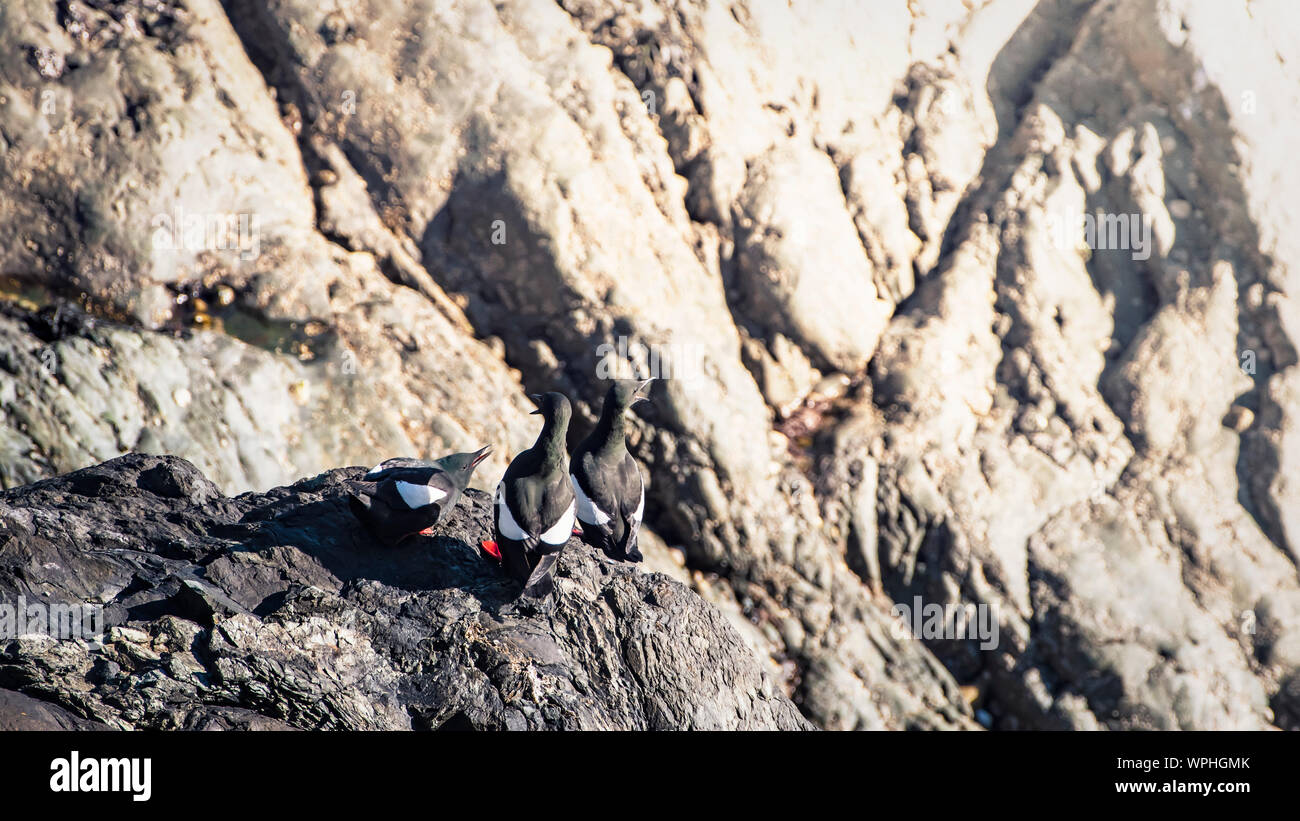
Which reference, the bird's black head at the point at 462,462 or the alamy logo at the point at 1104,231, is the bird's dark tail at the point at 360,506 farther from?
the alamy logo at the point at 1104,231

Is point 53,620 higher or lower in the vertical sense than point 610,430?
lower

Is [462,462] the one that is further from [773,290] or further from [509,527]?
[773,290]

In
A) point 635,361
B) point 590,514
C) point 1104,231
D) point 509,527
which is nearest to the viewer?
point 509,527

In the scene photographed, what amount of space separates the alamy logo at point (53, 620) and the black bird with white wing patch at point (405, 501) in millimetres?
1497

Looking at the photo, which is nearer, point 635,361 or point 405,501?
point 405,501

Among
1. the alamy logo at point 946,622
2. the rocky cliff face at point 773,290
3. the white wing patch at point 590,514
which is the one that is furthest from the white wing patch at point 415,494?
the alamy logo at point 946,622

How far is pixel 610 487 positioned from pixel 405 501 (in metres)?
1.99

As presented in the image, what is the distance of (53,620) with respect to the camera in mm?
4641

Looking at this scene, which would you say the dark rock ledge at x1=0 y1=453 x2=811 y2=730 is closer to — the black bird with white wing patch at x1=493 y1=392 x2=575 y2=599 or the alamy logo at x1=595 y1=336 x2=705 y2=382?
the black bird with white wing patch at x1=493 y1=392 x2=575 y2=599

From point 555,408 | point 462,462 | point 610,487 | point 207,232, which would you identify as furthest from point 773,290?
point 462,462

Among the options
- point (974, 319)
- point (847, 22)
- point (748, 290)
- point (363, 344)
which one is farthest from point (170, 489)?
point (847, 22)

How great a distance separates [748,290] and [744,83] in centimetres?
289

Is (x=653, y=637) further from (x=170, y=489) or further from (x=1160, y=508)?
(x=1160, y=508)

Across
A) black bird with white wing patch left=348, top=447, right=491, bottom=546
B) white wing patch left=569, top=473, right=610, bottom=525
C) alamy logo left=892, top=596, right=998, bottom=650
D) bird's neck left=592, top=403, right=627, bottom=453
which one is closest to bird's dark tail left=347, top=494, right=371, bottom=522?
black bird with white wing patch left=348, top=447, right=491, bottom=546
